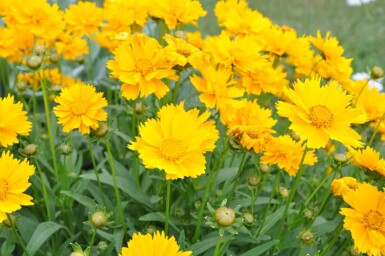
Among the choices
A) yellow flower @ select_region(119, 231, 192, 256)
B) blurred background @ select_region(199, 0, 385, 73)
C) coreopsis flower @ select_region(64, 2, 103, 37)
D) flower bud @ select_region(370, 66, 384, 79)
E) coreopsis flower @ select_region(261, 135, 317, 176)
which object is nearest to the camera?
yellow flower @ select_region(119, 231, 192, 256)

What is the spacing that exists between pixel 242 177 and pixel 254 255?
505mm

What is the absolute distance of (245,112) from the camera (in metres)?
1.32

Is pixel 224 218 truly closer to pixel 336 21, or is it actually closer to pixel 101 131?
→ pixel 101 131

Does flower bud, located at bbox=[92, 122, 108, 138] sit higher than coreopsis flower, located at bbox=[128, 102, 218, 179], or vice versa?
coreopsis flower, located at bbox=[128, 102, 218, 179]

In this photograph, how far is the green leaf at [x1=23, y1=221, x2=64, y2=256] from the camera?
1.30 meters

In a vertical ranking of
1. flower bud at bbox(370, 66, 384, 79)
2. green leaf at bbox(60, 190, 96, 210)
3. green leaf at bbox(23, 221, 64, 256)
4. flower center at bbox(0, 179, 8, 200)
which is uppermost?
flower bud at bbox(370, 66, 384, 79)

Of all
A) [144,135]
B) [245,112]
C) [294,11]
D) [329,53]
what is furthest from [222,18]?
[294,11]

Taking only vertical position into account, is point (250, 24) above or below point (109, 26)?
above

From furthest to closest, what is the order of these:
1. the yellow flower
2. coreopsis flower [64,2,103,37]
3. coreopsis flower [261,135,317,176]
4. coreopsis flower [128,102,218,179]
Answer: coreopsis flower [64,2,103,37], coreopsis flower [261,135,317,176], coreopsis flower [128,102,218,179], the yellow flower

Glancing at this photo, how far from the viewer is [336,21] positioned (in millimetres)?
5141

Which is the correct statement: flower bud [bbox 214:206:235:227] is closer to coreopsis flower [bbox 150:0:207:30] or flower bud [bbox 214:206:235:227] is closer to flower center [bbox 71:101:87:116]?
flower center [bbox 71:101:87:116]

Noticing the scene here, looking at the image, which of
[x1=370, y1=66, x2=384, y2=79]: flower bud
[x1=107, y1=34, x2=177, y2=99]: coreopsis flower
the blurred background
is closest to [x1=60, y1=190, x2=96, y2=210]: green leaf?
[x1=107, y1=34, x2=177, y2=99]: coreopsis flower

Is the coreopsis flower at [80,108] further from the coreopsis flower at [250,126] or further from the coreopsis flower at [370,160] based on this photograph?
the coreopsis flower at [370,160]

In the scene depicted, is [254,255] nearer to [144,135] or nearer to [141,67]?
[144,135]
